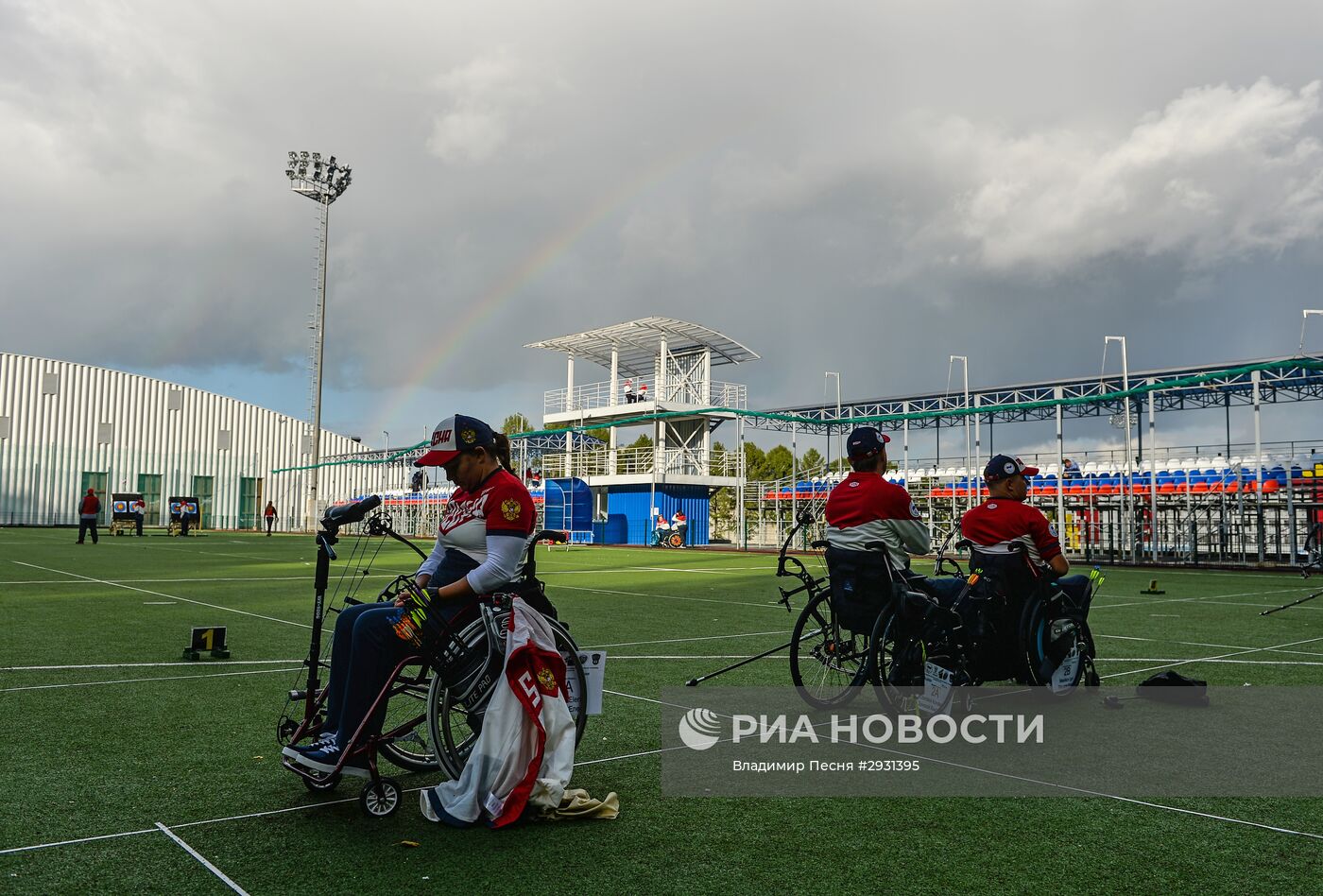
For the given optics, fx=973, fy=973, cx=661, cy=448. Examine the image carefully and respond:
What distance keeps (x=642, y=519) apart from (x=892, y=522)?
41412 millimetres

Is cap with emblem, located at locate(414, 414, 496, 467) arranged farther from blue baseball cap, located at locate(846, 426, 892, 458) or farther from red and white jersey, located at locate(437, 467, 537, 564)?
blue baseball cap, located at locate(846, 426, 892, 458)

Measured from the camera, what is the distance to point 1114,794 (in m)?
4.25

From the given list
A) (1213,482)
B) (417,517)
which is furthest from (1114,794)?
(417,517)

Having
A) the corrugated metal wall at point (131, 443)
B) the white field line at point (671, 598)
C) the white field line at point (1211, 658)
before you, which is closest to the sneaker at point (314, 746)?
the white field line at point (1211, 658)

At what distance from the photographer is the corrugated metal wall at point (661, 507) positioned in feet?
151

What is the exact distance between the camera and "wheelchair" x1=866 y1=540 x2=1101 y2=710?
17.5 ft

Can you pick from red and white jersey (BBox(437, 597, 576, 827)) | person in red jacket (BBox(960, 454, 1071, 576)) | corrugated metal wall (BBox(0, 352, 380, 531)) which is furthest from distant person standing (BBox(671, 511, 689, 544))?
red and white jersey (BBox(437, 597, 576, 827))

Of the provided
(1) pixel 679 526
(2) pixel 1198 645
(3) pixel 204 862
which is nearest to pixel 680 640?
(2) pixel 1198 645

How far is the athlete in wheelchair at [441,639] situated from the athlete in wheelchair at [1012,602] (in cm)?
240

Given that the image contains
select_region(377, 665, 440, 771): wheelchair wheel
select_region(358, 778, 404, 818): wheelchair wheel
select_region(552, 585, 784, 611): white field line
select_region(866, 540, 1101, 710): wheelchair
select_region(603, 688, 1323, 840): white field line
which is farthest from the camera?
select_region(552, 585, 784, 611): white field line

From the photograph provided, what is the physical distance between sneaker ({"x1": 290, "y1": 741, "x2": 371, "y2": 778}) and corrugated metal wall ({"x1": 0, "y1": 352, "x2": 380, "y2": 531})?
62.9 metres

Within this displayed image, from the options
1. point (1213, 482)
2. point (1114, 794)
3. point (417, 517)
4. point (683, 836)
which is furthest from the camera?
point (417, 517)

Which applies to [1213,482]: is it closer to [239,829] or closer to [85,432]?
[239,829]

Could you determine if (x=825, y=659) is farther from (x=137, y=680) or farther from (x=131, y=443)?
(x=131, y=443)
